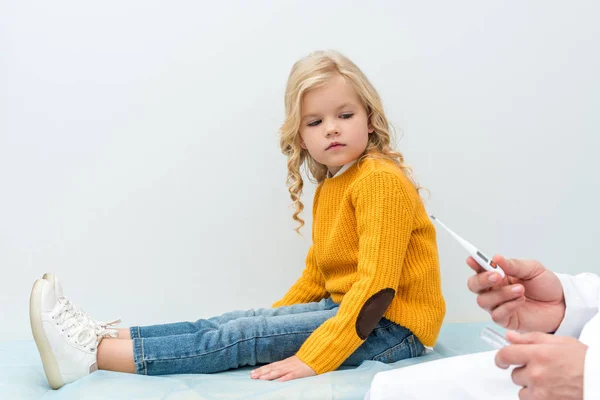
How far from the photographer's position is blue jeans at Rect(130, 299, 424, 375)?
1499 millimetres

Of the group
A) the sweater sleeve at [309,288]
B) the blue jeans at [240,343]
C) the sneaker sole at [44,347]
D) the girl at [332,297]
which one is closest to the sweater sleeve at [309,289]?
the sweater sleeve at [309,288]

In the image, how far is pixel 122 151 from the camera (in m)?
2.23

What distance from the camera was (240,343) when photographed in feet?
4.99

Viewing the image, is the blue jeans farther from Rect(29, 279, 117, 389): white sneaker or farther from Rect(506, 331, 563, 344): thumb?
Rect(506, 331, 563, 344): thumb

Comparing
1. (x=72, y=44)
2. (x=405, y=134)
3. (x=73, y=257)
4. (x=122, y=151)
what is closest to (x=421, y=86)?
(x=405, y=134)

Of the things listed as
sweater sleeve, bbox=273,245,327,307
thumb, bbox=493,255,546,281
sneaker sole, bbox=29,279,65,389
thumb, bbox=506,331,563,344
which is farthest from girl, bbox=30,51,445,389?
thumb, bbox=506,331,563,344

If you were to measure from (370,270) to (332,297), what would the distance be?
0.25 m

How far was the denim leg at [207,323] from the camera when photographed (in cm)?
159

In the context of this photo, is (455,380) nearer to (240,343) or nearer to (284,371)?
(284,371)

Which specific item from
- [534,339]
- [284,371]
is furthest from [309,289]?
[534,339]

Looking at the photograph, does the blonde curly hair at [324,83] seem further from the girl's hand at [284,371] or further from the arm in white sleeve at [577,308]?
the arm in white sleeve at [577,308]

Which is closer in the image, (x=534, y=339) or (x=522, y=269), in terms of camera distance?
(x=534, y=339)

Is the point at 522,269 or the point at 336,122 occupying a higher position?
the point at 336,122

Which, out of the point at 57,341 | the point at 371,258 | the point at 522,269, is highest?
the point at 522,269
